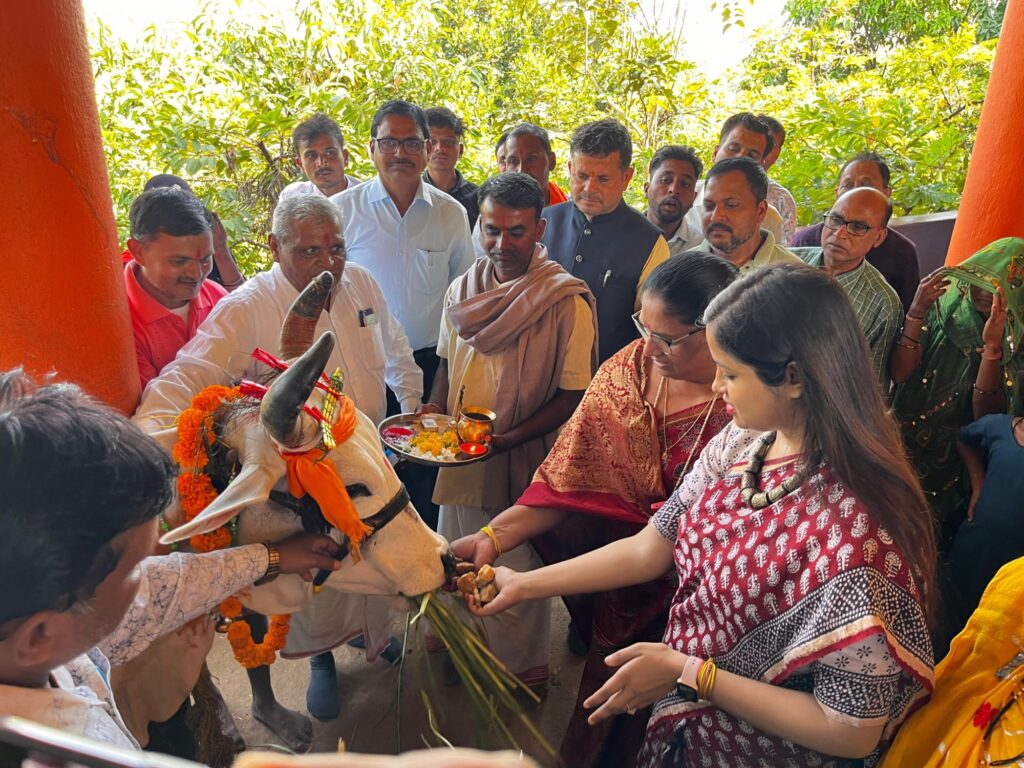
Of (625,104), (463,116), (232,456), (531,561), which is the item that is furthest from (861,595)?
(625,104)

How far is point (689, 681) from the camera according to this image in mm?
1817

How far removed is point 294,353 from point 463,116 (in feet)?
22.9

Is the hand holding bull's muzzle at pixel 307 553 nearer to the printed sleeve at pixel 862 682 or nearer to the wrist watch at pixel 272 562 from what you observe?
the wrist watch at pixel 272 562

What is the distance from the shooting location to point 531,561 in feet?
11.0

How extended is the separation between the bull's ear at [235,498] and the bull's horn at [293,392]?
0.37ft

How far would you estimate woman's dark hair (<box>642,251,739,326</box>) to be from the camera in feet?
7.91

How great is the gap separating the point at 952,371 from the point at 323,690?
3275mm

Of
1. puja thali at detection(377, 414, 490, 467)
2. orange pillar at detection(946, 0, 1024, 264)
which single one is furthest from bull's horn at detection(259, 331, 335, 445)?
orange pillar at detection(946, 0, 1024, 264)

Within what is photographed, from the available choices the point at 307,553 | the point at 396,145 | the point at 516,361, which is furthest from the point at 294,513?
the point at 396,145

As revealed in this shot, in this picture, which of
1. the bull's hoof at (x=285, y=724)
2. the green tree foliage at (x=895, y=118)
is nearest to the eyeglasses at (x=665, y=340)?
the bull's hoof at (x=285, y=724)

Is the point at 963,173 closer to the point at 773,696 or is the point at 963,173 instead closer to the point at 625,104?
the point at 625,104

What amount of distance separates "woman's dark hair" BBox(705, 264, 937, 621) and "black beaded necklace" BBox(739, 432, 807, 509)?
0.07m

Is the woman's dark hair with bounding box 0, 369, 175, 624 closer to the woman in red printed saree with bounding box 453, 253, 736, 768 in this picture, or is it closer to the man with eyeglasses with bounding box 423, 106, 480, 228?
the woman in red printed saree with bounding box 453, 253, 736, 768

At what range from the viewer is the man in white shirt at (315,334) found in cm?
262
